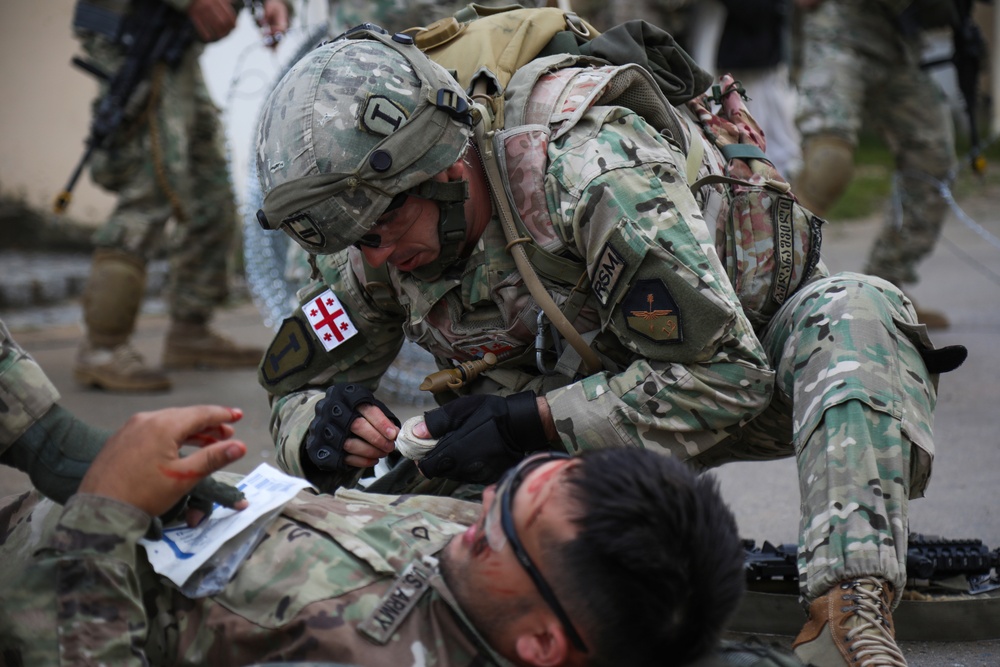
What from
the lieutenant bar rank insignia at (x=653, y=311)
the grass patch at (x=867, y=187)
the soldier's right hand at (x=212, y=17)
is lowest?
the grass patch at (x=867, y=187)

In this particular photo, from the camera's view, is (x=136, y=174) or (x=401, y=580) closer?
(x=401, y=580)

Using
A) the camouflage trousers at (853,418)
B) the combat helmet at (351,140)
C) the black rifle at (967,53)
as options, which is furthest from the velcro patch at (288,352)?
the black rifle at (967,53)

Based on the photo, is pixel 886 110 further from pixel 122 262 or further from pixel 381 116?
pixel 381 116

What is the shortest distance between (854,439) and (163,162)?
358cm

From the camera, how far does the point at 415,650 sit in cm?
176

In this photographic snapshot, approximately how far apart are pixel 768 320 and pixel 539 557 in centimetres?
115

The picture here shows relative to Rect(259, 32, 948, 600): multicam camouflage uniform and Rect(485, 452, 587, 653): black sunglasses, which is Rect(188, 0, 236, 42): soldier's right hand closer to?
Rect(259, 32, 948, 600): multicam camouflage uniform

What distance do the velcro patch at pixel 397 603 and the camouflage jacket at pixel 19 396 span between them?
1.98 ft

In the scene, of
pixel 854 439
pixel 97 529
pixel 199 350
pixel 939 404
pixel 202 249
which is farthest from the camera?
pixel 199 350

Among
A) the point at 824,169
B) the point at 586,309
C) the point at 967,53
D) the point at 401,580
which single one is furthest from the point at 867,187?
the point at 401,580

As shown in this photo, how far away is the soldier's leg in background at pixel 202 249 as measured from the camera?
17.5ft

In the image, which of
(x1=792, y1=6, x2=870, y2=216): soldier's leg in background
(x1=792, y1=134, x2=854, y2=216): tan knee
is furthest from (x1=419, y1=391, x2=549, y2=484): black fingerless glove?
(x1=792, y1=6, x2=870, y2=216): soldier's leg in background

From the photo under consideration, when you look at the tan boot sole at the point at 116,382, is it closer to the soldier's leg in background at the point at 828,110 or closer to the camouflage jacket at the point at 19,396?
the soldier's leg in background at the point at 828,110

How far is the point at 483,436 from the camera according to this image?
2.31m
